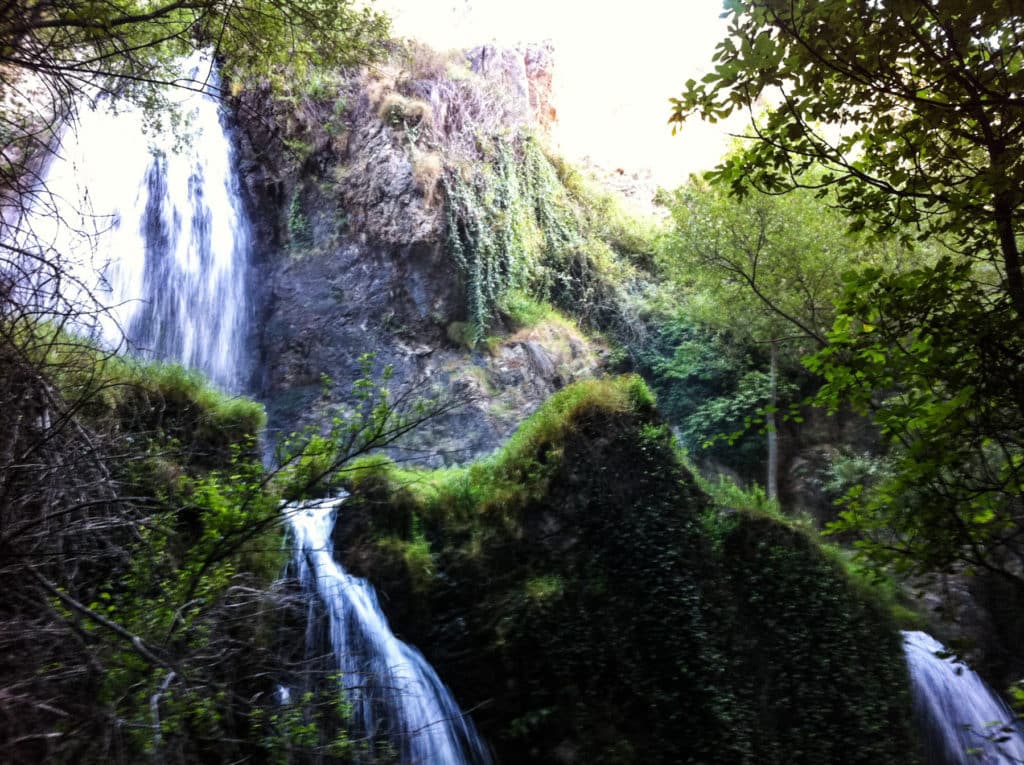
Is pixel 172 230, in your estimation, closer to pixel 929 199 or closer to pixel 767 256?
pixel 767 256

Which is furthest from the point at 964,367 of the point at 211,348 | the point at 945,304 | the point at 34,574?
the point at 211,348

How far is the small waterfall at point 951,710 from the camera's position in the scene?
8.31 metres

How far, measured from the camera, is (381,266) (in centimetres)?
1552

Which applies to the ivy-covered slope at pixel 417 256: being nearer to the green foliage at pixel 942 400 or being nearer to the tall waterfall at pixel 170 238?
the tall waterfall at pixel 170 238

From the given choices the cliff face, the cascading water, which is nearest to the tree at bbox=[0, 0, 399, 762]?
the cascading water

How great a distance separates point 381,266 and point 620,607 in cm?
1060

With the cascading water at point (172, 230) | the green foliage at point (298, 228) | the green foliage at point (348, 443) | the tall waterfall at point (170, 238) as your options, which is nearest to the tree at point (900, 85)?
the green foliage at point (348, 443)

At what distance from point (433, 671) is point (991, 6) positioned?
7760 millimetres

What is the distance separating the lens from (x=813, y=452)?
1520 centimetres

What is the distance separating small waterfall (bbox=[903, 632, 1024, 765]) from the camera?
8.31m

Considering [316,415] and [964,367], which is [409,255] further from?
[964,367]

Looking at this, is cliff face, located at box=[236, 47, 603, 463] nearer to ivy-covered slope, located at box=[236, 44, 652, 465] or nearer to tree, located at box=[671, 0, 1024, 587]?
ivy-covered slope, located at box=[236, 44, 652, 465]

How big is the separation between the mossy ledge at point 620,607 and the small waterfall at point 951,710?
89 cm

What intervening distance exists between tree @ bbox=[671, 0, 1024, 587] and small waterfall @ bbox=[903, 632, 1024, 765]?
6770 millimetres
